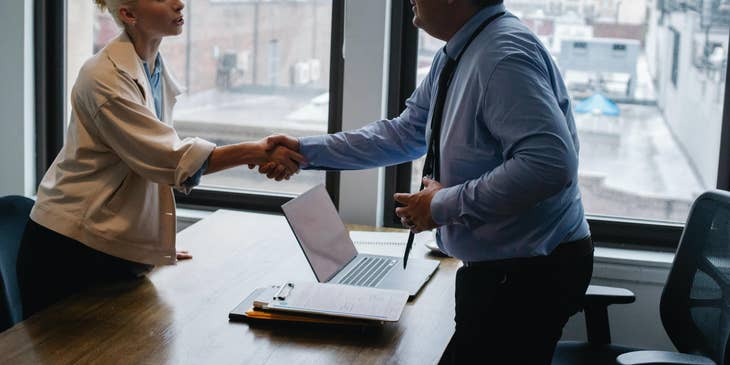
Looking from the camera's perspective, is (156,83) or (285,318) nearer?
(285,318)

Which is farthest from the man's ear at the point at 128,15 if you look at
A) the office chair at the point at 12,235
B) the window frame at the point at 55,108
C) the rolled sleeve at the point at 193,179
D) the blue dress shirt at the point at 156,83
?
the window frame at the point at 55,108

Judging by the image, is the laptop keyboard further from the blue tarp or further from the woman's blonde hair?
the blue tarp

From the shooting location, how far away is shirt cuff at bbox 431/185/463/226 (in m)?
1.81

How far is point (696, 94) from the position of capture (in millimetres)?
3074

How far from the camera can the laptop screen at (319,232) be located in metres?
2.25

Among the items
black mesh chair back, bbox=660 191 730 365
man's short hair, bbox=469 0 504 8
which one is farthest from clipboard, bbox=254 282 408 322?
black mesh chair back, bbox=660 191 730 365

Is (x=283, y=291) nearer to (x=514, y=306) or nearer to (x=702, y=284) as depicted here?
(x=514, y=306)

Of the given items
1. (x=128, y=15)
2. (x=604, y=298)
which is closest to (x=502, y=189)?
(x=604, y=298)

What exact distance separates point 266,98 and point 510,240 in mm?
1841

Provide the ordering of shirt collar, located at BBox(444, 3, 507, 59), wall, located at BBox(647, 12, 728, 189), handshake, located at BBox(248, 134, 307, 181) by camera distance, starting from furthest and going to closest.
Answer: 1. wall, located at BBox(647, 12, 728, 189)
2. handshake, located at BBox(248, 134, 307, 181)
3. shirt collar, located at BBox(444, 3, 507, 59)

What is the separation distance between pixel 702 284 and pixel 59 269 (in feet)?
5.32

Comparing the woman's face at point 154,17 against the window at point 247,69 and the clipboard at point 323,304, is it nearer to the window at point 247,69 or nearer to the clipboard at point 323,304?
the clipboard at point 323,304

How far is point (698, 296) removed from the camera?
237 cm

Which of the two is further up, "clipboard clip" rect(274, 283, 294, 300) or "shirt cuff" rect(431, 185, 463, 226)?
"shirt cuff" rect(431, 185, 463, 226)
